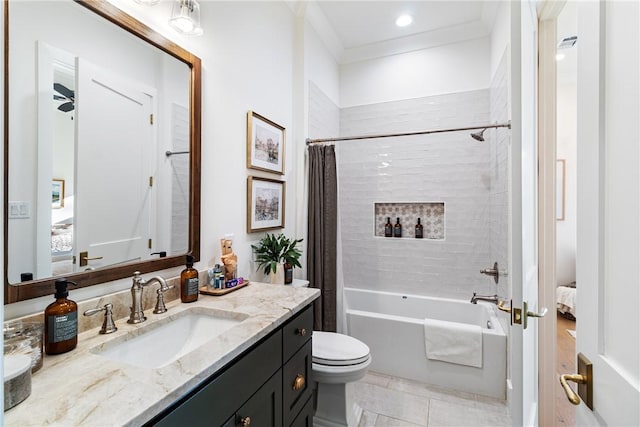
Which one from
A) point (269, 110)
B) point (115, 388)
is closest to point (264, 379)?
point (115, 388)

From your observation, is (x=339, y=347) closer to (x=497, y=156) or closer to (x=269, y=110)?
(x=269, y=110)

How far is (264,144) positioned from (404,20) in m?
1.76

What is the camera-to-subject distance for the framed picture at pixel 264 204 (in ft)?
6.44

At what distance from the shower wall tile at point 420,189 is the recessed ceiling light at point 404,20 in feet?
2.18

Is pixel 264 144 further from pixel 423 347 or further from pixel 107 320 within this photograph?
pixel 423 347

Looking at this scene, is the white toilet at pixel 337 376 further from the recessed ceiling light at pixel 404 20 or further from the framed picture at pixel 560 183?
the framed picture at pixel 560 183

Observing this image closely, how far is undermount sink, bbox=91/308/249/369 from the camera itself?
1033 millimetres

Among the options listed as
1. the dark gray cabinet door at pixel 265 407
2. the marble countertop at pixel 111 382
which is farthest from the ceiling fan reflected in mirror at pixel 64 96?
the dark gray cabinet door at pixel 265 407

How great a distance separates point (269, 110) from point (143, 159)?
1.07 meters

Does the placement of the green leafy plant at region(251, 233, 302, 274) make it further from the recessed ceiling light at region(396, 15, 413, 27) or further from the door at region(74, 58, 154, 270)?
the recessed ceiling light at region(396, 15, 413, 27)

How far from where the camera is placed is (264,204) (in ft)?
6.91

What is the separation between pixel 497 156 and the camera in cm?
247

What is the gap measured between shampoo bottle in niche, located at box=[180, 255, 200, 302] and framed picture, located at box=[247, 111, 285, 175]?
78 centimetres

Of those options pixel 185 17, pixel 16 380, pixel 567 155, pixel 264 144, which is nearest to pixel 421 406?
pixel 264 144
